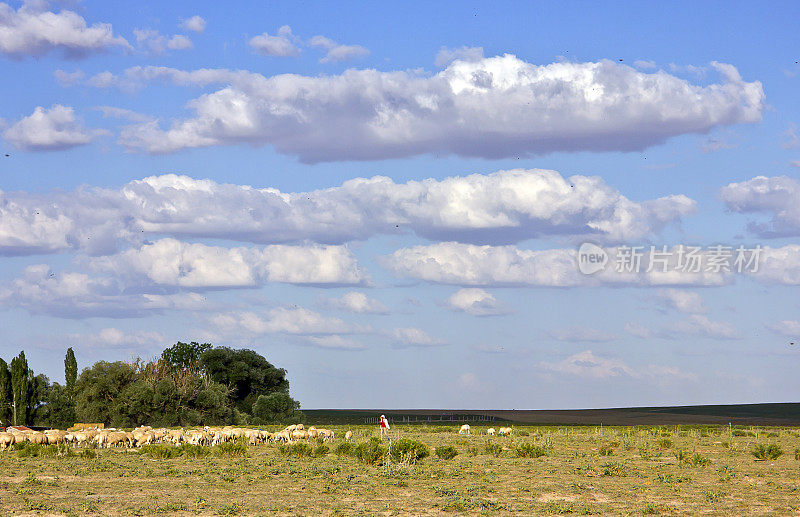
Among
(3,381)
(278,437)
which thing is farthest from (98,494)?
(3,381)

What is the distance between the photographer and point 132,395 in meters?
84.2

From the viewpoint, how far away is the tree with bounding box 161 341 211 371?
101562 millimetres

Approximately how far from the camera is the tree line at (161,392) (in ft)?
278

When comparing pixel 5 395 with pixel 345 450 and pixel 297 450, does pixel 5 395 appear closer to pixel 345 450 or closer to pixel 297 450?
pixel 297 450

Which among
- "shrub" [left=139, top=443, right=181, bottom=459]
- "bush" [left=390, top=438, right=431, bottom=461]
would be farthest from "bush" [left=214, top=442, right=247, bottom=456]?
"bush" [left=390, top=438, right=431, bottom=461]

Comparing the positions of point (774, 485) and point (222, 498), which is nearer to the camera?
point (222, 498)

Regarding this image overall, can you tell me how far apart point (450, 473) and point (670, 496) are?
895 centimetres

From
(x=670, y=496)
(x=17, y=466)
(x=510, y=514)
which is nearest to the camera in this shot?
(x=510, y=514)

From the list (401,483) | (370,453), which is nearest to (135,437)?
(370,453)

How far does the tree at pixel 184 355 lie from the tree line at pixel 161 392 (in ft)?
0.04

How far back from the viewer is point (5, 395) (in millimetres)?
97500

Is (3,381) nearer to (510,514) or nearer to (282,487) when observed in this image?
(282,487)

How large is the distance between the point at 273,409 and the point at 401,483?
70.9 m

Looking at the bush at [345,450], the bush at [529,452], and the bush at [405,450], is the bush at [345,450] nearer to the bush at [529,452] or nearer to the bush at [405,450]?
the bush at [405,450]
